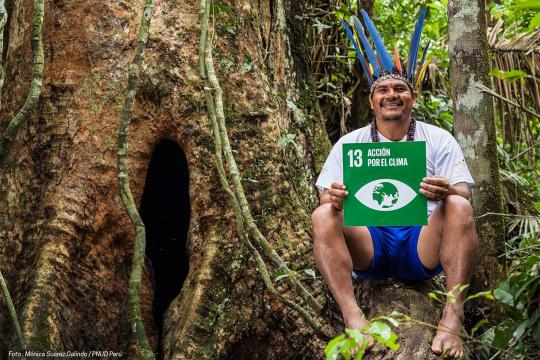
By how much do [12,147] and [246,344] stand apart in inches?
73.1

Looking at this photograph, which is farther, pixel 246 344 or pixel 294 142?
pixel 294 142

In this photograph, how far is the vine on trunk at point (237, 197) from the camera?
3.64 m

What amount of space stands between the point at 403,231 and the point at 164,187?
1784mm

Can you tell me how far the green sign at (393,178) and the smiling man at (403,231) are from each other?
65 millimetres

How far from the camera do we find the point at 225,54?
452 centimetres

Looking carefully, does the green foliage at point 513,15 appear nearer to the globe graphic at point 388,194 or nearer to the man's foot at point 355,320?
the globe graphic at point 388,194

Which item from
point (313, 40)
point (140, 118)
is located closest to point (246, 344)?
point (140, 118)

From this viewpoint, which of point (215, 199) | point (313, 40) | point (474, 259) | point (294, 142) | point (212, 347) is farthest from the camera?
point (313, 40)

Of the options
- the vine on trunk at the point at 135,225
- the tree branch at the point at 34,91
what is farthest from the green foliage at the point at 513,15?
the tree branch at the point at 34,91

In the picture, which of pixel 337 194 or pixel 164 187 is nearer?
pixel 337 194

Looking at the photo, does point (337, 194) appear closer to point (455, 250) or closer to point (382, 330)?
point (455, 250)

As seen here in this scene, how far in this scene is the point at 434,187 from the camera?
11.3 ft

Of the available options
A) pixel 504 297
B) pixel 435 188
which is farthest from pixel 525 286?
pixel 435 188

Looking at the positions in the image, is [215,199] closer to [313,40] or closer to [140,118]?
[140,118]
